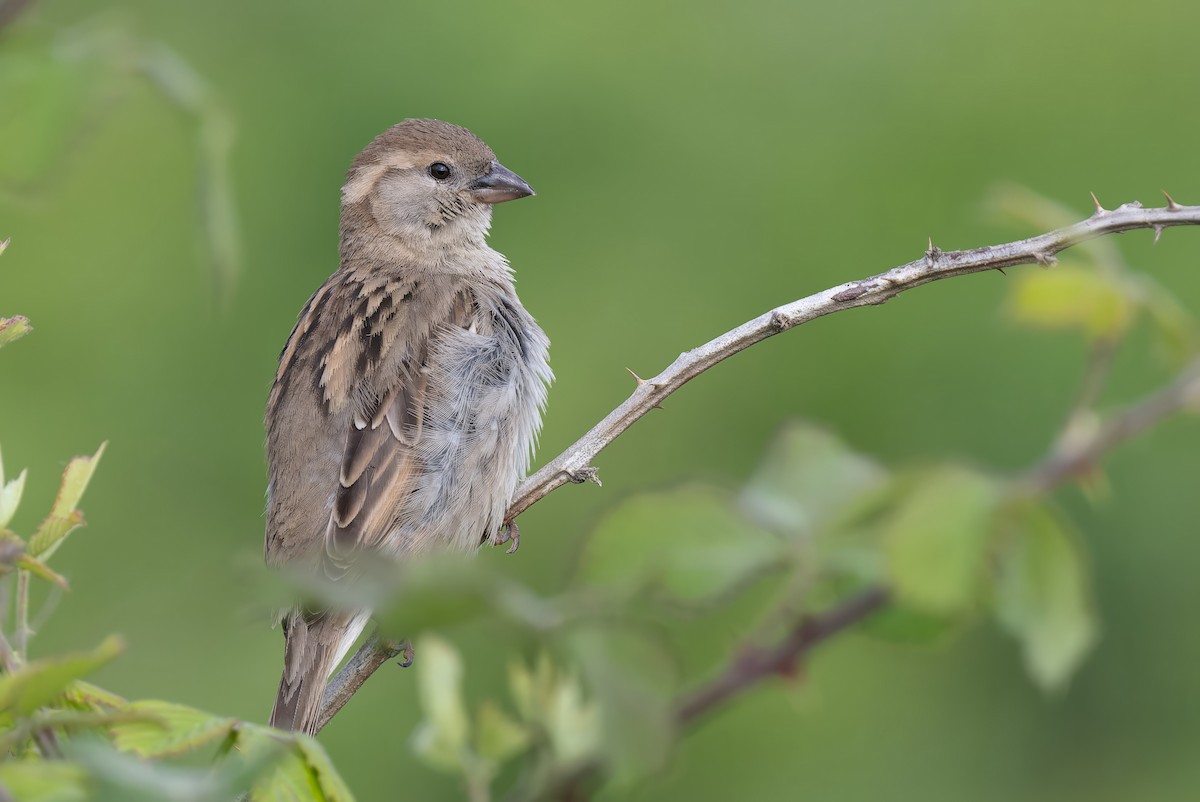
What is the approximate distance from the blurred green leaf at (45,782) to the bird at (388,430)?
3.06 metres

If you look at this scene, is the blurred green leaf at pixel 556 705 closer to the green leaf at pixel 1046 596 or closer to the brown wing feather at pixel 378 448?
the green leaf at pixel 1046 596

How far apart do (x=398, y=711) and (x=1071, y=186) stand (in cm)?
508

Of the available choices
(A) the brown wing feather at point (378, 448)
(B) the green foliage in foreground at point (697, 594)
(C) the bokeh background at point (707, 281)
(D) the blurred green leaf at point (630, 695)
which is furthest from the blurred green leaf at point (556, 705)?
(C) the bokeh background at point (707, 281)

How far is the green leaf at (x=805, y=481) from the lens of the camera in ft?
2.66

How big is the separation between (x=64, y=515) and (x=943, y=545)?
89 centimetres

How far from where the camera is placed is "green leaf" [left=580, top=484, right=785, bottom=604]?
0.78m

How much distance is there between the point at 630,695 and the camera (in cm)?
72

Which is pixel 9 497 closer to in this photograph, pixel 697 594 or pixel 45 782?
pixel 45 782

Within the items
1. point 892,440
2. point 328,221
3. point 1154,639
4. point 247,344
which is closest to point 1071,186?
point 892,440

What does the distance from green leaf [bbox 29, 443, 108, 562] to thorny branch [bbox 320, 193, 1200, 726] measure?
75 cm

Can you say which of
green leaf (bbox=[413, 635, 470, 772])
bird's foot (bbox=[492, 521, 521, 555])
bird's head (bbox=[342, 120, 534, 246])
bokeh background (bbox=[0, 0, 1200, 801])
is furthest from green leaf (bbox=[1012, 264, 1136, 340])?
bokeh background (bbox=[0, 0, 1200, 801])

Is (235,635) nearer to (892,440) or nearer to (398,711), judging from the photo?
(398,711)

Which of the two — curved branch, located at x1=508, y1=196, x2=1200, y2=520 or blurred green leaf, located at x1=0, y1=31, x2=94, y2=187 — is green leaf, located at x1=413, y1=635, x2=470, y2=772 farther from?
curved branch, located at x1=508, y1=196, x2=1200, y2=520

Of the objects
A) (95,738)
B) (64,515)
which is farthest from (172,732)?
(64,515)
